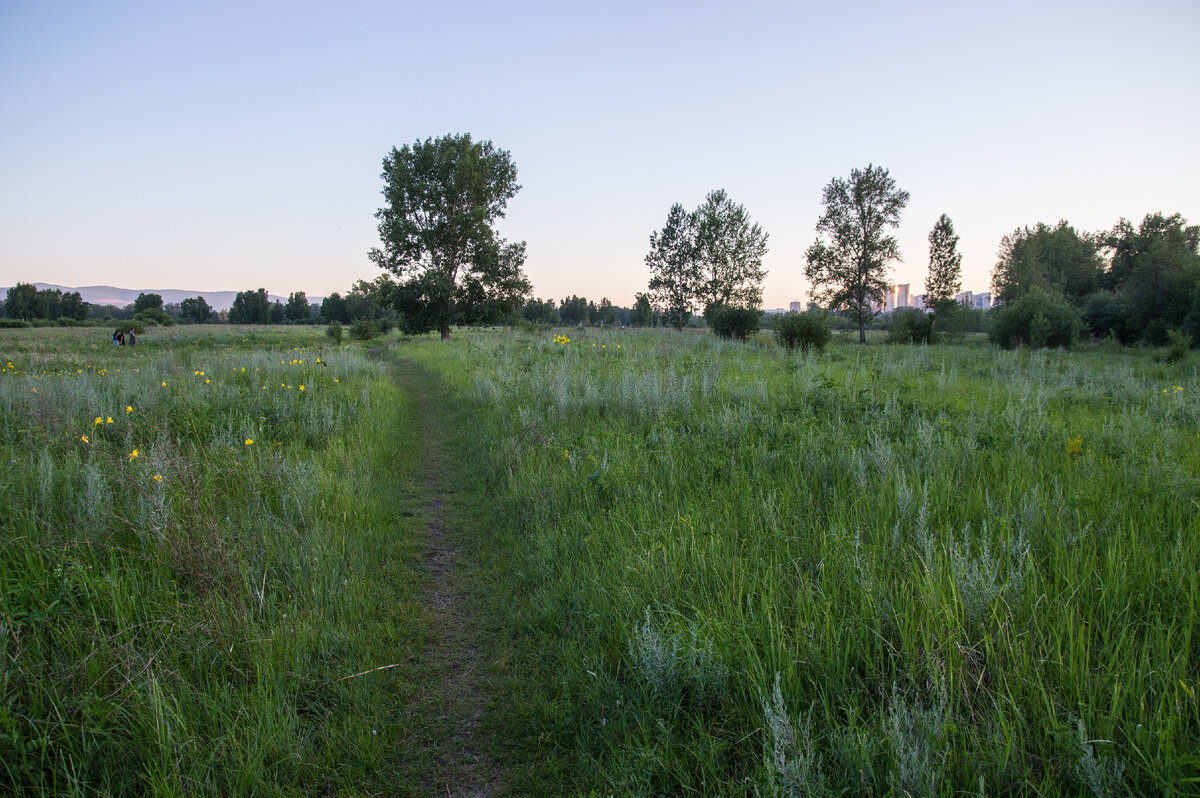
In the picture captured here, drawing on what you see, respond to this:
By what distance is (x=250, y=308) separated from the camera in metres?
124

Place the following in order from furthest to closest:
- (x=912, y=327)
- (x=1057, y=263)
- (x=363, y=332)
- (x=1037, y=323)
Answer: (x=1057, y=263)
(x=363, y=332)
(x=912, y=327)
(x=1037, y=323)

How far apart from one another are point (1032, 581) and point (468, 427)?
7749 millimetres

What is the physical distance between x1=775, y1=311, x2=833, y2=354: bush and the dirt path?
54.2 ft

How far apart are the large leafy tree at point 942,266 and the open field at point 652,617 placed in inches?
1756

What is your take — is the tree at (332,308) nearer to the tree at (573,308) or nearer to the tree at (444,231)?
the tree at (573,308)

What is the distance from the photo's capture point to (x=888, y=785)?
1.71 meters

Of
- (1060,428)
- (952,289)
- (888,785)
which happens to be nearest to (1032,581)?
(888,785)

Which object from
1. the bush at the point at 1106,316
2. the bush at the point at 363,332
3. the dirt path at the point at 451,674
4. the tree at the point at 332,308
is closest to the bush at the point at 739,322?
the bush at the point at 1106,316

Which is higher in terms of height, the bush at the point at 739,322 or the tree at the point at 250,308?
the tree at the point at 250,308

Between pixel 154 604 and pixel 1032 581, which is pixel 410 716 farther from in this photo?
pixel 1032 581

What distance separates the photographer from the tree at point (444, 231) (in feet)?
107

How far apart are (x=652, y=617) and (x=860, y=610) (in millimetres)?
1095

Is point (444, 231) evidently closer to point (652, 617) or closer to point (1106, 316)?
point (652, 617)

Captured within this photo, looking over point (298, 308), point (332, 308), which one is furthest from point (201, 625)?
point (298, 308)
